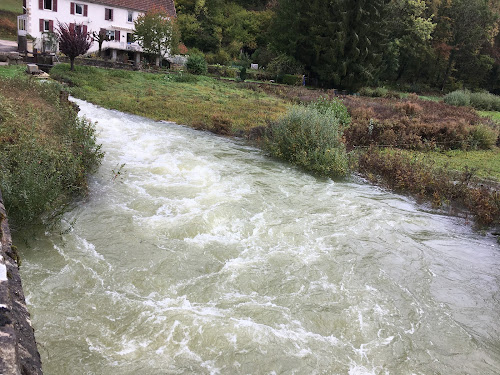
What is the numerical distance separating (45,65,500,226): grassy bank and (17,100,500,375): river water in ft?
6.94

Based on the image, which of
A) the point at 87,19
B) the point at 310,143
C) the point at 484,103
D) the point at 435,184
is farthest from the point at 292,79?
the point at 435,184

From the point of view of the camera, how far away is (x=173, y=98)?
77.2 ft

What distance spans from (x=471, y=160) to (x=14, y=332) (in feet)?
61.2

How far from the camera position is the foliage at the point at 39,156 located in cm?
691

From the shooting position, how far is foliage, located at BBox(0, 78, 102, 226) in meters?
6.91

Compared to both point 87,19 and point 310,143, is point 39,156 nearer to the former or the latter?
point 310,143

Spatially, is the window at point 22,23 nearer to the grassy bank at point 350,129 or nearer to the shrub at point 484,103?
the grassy bank at point 350,129

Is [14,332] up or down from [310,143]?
up

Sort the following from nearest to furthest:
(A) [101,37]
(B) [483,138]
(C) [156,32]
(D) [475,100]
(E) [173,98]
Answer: (B) [483,138]
(E) [173,98]
(D) [475,100]
(C) [156,32]
(A) [101,37]

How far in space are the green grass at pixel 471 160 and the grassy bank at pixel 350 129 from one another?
4cm

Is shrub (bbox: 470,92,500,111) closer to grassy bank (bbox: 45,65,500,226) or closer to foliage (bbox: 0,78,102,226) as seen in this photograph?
grassy bank (bbox: 45,65,500,226)

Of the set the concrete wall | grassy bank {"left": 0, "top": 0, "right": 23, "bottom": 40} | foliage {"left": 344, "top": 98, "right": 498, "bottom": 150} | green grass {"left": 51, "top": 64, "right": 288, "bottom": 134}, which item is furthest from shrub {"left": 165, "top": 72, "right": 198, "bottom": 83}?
grassy bank {"left": 0, "top": 0, "right": 23, "bottom": 40}

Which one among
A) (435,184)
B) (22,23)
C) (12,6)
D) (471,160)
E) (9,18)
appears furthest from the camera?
(12,6)

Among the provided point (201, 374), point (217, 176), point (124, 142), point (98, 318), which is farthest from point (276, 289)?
point (124, 142)
